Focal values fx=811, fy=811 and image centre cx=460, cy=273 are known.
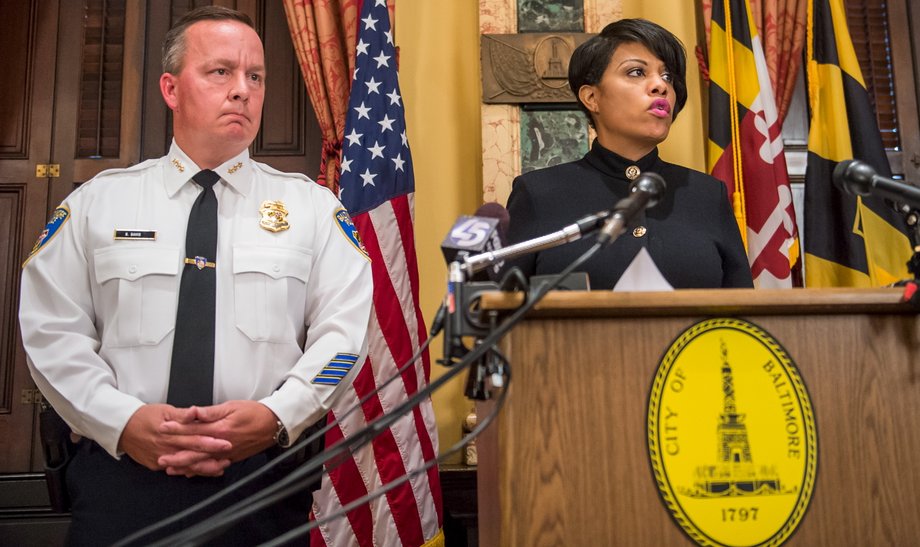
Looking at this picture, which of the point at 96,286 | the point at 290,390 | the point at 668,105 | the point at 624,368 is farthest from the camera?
the point at 668,105

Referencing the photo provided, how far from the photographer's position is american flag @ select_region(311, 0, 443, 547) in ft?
9.27

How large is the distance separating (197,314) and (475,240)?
0.80 m

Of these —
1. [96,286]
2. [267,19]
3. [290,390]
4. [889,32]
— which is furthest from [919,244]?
[267,19]

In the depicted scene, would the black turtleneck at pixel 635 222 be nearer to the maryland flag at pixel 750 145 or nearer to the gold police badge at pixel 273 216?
the gold police badge at pixel 273 216

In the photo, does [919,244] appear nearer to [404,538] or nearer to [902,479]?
[902,479]

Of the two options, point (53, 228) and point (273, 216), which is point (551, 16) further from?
point (53, 228)

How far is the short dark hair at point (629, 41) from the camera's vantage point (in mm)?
2197

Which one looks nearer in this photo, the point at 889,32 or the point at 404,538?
the point at 404,538

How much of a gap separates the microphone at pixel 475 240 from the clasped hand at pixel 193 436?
61 centimetres

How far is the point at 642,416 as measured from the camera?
4.09 feet

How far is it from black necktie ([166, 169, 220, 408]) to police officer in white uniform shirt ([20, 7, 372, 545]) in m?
0.02

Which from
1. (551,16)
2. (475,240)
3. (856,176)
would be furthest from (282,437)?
(551,16)

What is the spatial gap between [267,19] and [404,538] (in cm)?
225

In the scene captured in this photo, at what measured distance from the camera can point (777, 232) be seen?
10.1ft
